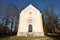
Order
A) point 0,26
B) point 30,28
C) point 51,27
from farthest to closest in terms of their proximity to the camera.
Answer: point 51,27 → point 0,26 → point 30,28

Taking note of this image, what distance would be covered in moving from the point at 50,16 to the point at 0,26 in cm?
1547

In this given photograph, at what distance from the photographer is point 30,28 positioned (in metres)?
34.0

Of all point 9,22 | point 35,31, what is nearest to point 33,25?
point 35,31

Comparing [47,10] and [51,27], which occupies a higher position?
[47,10]

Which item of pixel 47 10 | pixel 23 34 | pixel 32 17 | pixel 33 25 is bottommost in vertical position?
pixel 23 34

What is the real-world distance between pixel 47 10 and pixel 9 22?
1220cm

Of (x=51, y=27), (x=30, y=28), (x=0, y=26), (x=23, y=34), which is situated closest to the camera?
(x=23, y=34)

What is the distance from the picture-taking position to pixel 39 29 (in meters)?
31.6

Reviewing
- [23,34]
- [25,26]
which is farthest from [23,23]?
[23,34]

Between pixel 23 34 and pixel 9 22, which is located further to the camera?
pixel 9 22

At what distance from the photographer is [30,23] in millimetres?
32656

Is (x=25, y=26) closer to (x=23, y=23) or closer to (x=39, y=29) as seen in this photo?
(x=23, y=23)

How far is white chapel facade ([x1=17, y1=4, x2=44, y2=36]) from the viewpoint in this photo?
31533 mm

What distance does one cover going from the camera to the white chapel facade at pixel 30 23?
1241 inches
